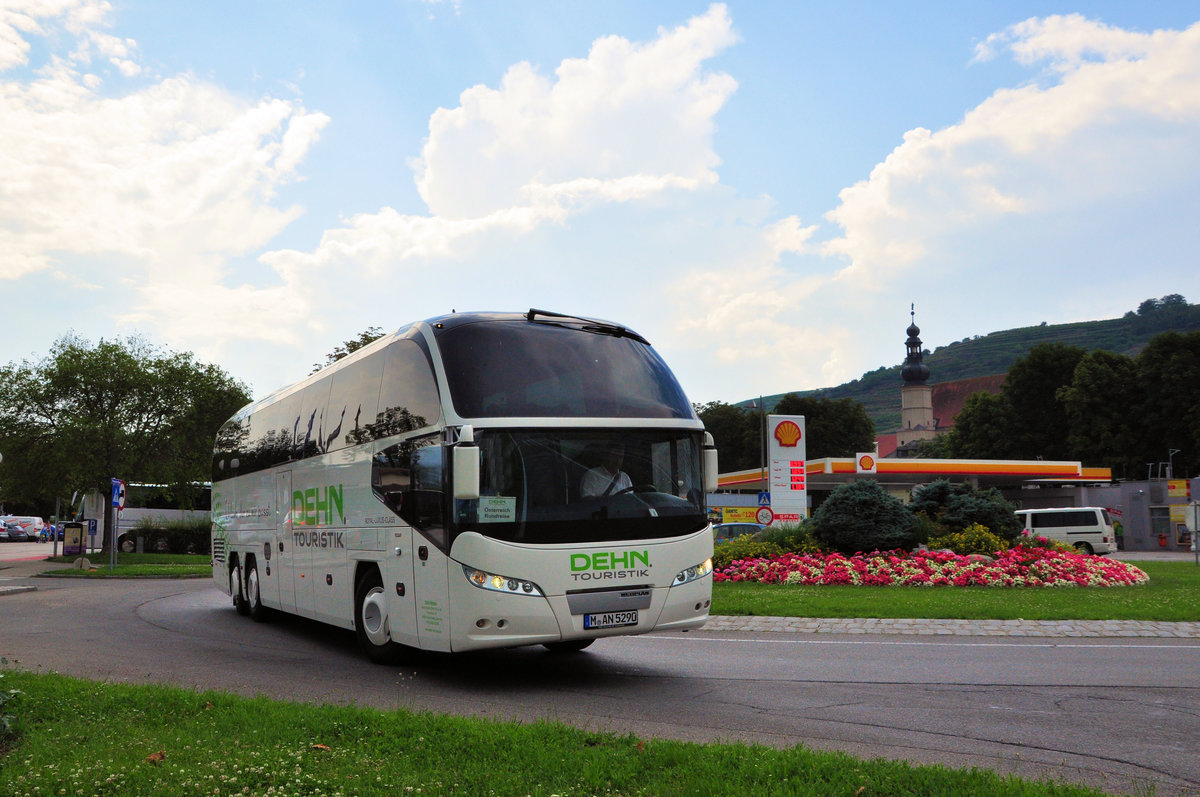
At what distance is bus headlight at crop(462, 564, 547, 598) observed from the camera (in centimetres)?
891

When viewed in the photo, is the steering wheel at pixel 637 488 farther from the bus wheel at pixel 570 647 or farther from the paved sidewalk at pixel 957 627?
the paved sidewalk at pixel 957 627

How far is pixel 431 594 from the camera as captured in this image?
9.47 metres

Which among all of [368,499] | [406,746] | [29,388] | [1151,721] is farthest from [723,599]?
[29,388]

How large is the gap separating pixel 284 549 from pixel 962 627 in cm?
924

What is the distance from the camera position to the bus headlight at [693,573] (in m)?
9.70

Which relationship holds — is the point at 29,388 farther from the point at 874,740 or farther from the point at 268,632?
the point at 874,740

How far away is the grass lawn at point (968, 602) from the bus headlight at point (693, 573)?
6201 millimetres

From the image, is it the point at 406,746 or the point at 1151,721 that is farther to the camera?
the point at 1151,721

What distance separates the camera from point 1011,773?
5590mm

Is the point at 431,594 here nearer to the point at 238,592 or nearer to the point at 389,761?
the point at 389,761

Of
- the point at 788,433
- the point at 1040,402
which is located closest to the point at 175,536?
the point at 788,433

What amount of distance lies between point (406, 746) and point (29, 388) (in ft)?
137

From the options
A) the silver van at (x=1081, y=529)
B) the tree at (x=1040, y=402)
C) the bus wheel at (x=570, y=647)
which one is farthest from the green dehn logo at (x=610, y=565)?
the tree at (x=1040, y=402)

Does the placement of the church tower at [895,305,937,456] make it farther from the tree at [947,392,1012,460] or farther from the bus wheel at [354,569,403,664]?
the bus wheel at [354,569,403,664]
